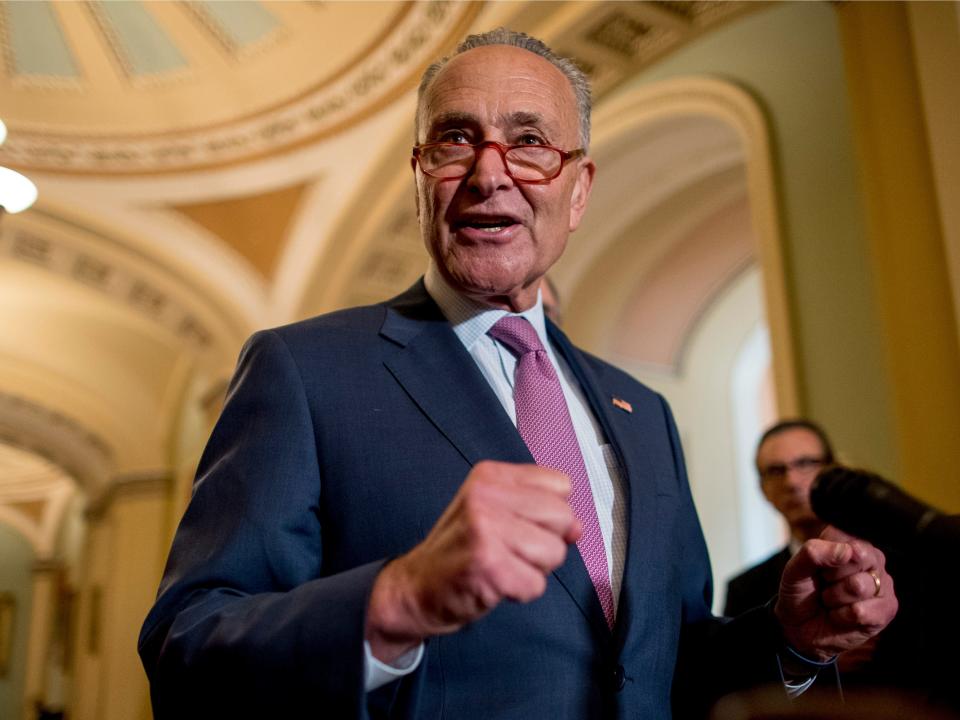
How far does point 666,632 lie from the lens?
1277 millimetres

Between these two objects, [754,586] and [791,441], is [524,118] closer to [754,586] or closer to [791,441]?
[754,586]

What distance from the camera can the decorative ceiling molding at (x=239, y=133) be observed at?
20.3 feet

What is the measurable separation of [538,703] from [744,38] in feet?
14.1

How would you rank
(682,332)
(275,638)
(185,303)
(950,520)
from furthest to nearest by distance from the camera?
(185,303) → (682,332) → (275,638) → (950,520)

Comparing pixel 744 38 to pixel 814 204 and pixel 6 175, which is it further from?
pixel 6 175

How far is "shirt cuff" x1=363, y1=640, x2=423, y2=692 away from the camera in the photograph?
924 millimetres

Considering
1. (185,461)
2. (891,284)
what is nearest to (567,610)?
(891,284)

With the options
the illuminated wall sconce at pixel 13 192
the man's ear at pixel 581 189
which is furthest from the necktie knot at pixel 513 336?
the illuminated wall sconce at pixel 13 192

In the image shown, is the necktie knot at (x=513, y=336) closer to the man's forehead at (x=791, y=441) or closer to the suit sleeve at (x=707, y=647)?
the suit sleeve at (x=707, y=647)

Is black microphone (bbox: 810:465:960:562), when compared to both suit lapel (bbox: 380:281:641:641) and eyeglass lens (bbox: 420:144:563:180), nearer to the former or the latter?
suit lapel (bbox: 380:281:641:641)

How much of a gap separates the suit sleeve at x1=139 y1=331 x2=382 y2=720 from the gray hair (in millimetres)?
516

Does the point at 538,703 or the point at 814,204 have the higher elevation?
the point at 814,204

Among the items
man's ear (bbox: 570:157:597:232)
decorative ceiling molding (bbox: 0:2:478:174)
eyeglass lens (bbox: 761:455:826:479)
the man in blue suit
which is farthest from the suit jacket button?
decorative ceiling molding (bbox: 0:2:478:174)

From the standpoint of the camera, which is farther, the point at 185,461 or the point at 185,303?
the point at 185,461
